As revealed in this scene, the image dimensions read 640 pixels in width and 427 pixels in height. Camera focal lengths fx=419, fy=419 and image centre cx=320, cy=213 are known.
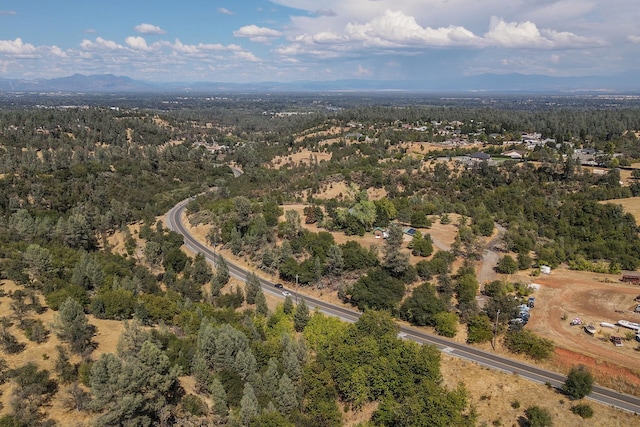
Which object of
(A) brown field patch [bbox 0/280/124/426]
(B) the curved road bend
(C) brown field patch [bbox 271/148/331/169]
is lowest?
(B) the curved road bend

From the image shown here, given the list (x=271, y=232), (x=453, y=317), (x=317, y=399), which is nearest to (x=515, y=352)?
(x=453, y=317)

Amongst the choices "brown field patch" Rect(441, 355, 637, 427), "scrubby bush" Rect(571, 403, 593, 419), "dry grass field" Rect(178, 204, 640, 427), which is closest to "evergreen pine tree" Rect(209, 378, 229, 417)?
"dry grass field" Rect(178, 204, 640, 427)

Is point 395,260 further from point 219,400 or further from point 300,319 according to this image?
point 219,400

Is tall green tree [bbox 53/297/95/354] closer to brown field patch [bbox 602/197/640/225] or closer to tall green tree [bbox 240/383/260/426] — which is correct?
tall green tree [bbox 240/383/260/426]

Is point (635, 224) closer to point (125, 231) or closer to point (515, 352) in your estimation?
point (515, 352)

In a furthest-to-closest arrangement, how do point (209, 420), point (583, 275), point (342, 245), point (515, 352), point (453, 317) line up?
point (342, 245), point (583, 275), point (453, 317), point (515, 352), point (209, 420)

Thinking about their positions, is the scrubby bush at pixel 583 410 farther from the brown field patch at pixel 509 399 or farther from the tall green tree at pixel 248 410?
the tall green tree at pixel 248 410

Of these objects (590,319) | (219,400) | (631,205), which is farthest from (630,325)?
(631,205)

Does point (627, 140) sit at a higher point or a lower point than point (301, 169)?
higher

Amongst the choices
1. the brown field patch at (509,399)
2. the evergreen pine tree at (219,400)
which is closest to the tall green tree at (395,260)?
the brown field patch at (509,399)
